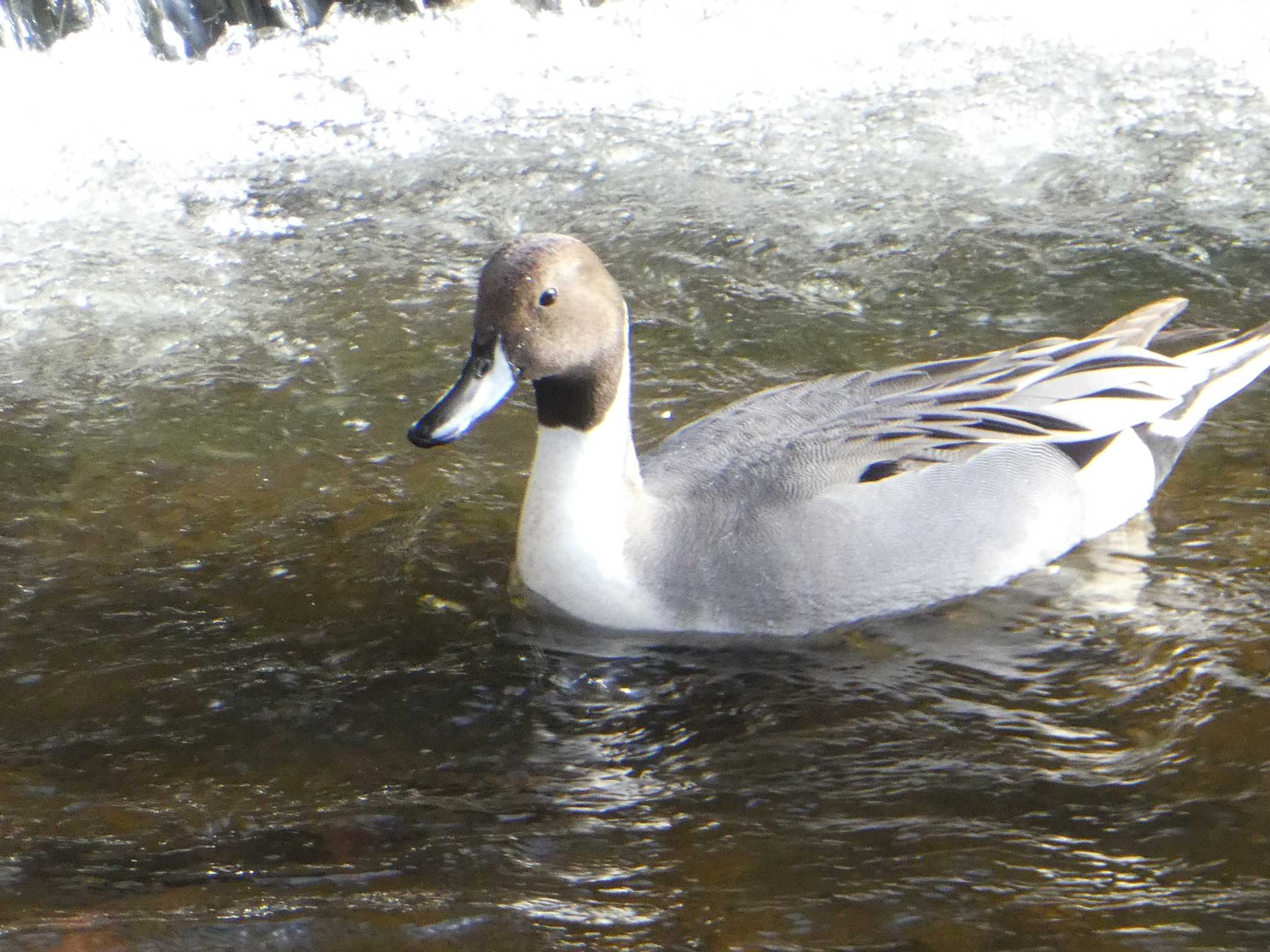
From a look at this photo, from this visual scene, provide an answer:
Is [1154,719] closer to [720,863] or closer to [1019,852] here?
[1019,852]

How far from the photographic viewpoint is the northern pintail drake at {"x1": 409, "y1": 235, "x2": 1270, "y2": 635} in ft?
13.0

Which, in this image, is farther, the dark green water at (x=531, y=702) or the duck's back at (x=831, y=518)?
the duck's back at (x=831, y=518)

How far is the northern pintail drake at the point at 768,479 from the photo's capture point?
13.0ft

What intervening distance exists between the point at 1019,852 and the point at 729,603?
122 centimetres

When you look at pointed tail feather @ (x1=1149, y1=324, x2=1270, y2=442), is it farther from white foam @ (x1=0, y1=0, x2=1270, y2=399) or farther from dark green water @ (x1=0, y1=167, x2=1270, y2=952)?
white foam @ (x1=0, y1=0, x2=1270, y2=399)

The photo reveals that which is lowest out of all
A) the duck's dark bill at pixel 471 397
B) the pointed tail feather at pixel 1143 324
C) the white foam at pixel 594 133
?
the pointed tail feather at pixel 1143 324

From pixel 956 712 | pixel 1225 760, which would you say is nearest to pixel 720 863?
pixel 956 712

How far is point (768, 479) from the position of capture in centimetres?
418

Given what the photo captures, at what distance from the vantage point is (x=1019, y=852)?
302 centimetres

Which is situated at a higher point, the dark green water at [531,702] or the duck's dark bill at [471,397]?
the duck's dark bill at [471,397]

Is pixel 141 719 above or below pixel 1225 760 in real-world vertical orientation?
above

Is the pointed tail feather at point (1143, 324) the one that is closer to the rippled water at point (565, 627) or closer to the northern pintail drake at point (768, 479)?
the northern pintail drake at point (768, 479)

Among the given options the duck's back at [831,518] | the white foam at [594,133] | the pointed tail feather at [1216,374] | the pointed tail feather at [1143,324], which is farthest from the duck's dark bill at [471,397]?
the white foam at [594,133]

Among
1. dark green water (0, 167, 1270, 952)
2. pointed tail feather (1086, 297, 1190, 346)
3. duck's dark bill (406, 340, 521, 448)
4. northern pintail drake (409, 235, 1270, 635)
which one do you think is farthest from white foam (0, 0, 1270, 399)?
duck's dark bill (406, 340, 521, 448)
